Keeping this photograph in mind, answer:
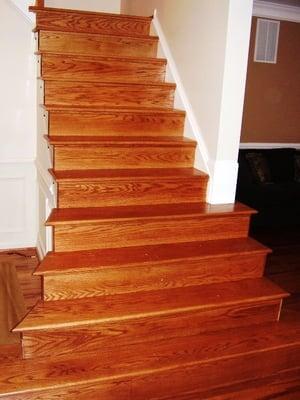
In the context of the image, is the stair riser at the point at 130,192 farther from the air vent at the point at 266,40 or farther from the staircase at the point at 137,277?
the air vent at the point at 266,40

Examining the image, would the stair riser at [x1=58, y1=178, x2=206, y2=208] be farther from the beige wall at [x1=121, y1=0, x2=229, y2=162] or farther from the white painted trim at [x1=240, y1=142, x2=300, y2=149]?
the white painted trim at [x1=240, y1=142, x2=300, y2=149]

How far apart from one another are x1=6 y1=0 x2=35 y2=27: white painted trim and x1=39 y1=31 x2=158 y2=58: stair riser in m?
0.28

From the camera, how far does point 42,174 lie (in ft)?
10.2

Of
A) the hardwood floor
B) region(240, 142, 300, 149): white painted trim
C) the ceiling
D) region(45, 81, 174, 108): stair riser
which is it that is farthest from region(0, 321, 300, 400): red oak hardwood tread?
the ceiling

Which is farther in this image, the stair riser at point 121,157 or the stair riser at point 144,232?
the stair riser at point 121,157

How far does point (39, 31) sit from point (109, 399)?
246 centimetres

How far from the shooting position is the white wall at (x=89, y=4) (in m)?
3.88

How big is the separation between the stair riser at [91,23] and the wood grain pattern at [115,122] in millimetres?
862

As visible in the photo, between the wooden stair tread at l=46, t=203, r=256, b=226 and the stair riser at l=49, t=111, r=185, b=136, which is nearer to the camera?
the wooden stair tread at l=46, t=203, r=256, b=226

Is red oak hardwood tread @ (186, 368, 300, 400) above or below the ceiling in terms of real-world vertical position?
below

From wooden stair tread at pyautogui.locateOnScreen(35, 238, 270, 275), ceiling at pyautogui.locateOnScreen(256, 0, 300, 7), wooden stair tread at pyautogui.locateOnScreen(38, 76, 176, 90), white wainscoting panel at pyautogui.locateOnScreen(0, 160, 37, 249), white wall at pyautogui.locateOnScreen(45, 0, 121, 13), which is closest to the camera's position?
wooden stair tread at pyautogui.locateOnScreen(35, 238, 270, 275)

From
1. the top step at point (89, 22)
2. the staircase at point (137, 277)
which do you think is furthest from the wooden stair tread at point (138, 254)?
the top step at point (89, 22)

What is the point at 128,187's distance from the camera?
240cm

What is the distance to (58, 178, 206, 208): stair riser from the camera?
7.50 ft
